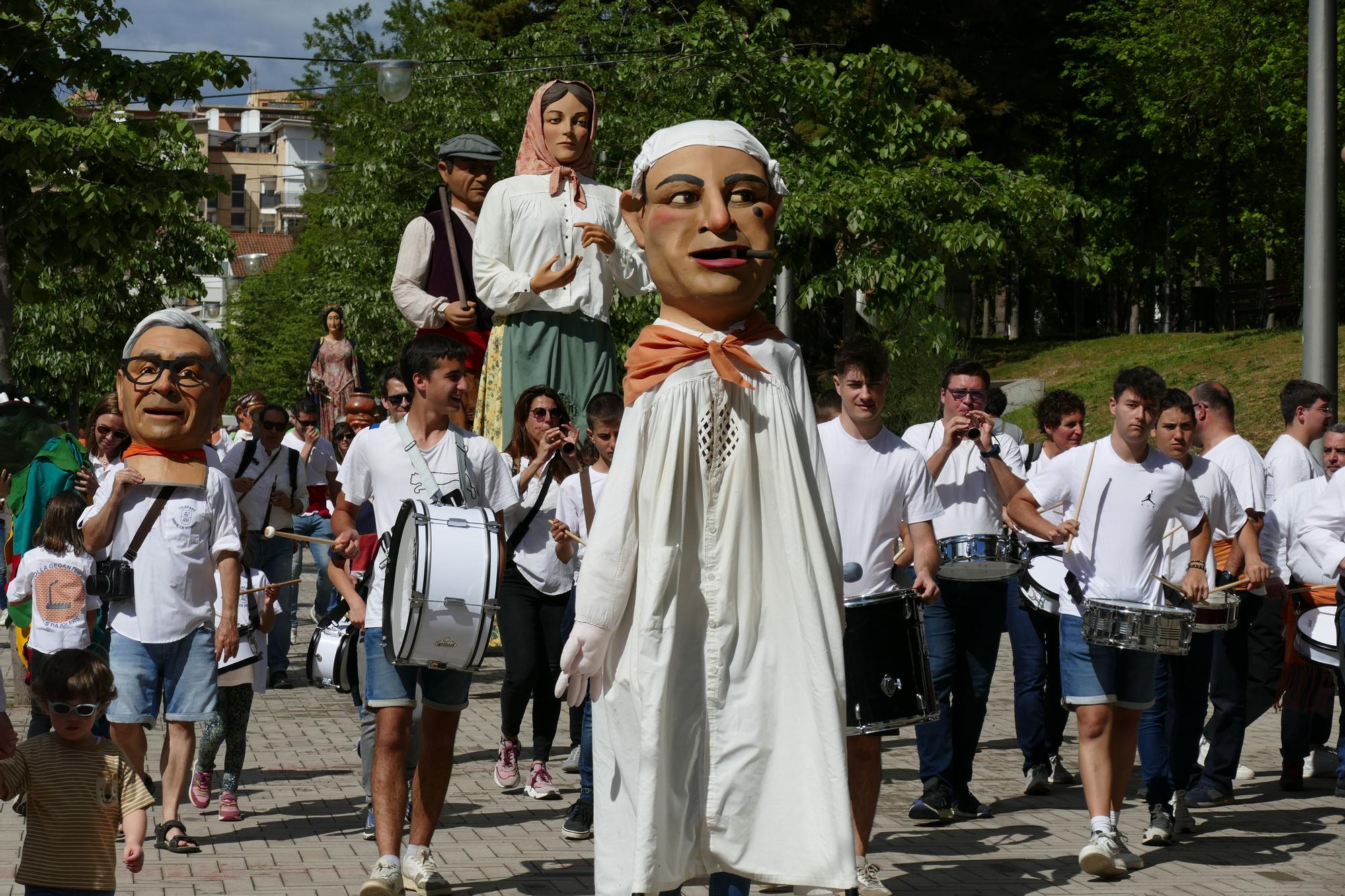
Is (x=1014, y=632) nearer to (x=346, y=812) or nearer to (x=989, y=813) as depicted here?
(x=989, y=813)

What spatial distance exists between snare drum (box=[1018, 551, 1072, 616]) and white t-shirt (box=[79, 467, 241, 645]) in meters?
4.09

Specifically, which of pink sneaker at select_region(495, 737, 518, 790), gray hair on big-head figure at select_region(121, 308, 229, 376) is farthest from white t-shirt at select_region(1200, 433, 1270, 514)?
gray hair on big-head figure at select_region(121, 308, 229, 376)

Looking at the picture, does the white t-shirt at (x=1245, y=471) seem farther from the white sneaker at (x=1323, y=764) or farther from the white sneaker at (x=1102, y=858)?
the white sneaker at (x=1102, y=858)

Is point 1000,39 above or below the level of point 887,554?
above

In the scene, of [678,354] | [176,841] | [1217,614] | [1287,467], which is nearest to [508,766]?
[176,841]

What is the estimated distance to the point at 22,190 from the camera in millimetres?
13672

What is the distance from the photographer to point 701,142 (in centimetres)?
587

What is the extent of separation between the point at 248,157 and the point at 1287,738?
Answer: 15772 centimetres

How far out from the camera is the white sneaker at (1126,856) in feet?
24.7

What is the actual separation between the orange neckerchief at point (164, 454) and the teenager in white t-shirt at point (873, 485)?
285 cm

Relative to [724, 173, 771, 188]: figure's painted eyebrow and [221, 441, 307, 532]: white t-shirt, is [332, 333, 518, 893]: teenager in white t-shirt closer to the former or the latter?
[724, 173, 771, 188]: figure's painted eyebrow

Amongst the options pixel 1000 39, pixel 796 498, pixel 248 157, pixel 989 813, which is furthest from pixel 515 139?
pixel 248 157

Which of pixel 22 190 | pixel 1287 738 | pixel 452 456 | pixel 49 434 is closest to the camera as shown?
pixel 452 456

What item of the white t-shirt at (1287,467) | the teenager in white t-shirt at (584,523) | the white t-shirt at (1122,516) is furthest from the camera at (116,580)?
the white t-shirt at (1287,467)
